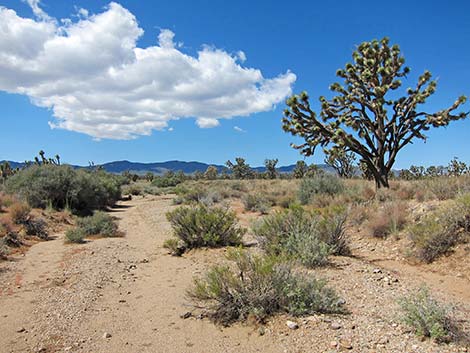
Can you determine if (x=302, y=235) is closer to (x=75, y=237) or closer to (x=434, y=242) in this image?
(x=434, y=242)

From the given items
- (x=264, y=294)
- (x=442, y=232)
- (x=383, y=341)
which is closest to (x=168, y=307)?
(x=264, y=294)

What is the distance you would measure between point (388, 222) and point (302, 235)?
3.44 meters

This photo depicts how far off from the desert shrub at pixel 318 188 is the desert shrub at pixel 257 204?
164cm

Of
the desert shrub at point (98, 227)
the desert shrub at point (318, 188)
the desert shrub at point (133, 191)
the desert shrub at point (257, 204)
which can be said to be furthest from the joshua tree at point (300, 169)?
the desert shrub at point (98, 227)

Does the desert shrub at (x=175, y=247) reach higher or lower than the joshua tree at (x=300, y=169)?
lower

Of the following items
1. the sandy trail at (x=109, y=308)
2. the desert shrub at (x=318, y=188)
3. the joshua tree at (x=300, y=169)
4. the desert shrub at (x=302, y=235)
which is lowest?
the sandy trail at (x=109, y=308)

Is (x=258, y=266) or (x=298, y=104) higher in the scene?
(x=298, y=104)

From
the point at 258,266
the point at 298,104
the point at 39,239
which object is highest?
the point at 298,104

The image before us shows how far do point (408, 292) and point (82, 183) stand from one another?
1878cm

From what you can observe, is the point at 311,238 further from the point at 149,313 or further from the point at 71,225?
the point at 71,225

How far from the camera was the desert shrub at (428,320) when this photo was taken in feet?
13.2

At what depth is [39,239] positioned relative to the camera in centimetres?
1232

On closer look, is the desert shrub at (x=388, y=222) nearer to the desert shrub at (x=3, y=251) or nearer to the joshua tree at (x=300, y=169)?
the desert shrub at (x=3, y=251)

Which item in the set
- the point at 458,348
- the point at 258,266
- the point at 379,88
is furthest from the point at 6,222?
the point at 379,88
